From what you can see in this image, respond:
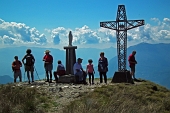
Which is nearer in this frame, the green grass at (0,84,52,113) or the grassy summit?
the grassy summit

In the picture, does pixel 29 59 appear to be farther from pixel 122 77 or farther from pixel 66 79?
pixel 122 77

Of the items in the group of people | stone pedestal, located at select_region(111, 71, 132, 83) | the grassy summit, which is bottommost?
the grassy summit

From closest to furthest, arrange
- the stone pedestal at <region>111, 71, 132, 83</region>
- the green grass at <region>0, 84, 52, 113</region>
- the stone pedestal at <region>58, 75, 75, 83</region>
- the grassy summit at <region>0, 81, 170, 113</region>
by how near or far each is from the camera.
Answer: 1. the grassy summit at <region>0, 81, 170, 113</region>
2. the green grass at <region>0, 84, 52, 113</region>
3. the stone pedestal at <region>58, 75, 75, 83</region>
4. the stone pedestal at <region>111, 71, 132, 83</region>

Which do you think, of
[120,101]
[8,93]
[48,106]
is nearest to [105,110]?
[120,101]

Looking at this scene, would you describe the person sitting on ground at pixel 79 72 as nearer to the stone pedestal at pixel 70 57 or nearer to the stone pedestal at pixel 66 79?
the stone pedestal at pixel 66 79

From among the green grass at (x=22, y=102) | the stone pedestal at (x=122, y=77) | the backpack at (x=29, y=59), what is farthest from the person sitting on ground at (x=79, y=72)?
the green grass at (x=22, y=102)

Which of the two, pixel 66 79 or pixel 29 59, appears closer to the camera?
pixel 29 59

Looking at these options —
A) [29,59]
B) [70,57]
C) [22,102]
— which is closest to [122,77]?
[70,57]

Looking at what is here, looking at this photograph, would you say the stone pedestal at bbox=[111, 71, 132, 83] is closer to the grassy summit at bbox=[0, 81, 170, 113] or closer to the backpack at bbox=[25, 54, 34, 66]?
the backpack at bbox=[25, 54, 34, 66]

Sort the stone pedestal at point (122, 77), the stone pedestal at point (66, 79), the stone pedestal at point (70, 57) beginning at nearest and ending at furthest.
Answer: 1. the stone pedestal at point (66, 79)
2. the stone pedestal at point (122, 77)
3. the stone pedestal at point (70, 57)

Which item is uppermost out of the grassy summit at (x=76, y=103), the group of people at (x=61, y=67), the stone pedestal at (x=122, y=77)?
the group of people at (x=61, y=67)

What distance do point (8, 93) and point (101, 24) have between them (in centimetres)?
1315

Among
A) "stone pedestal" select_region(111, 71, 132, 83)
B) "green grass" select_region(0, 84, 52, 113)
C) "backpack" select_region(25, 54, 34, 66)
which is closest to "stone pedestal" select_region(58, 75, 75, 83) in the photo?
"backpack" select_region(25, 54, 34, 66)

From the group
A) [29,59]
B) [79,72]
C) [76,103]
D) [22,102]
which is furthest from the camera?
[79,72]
